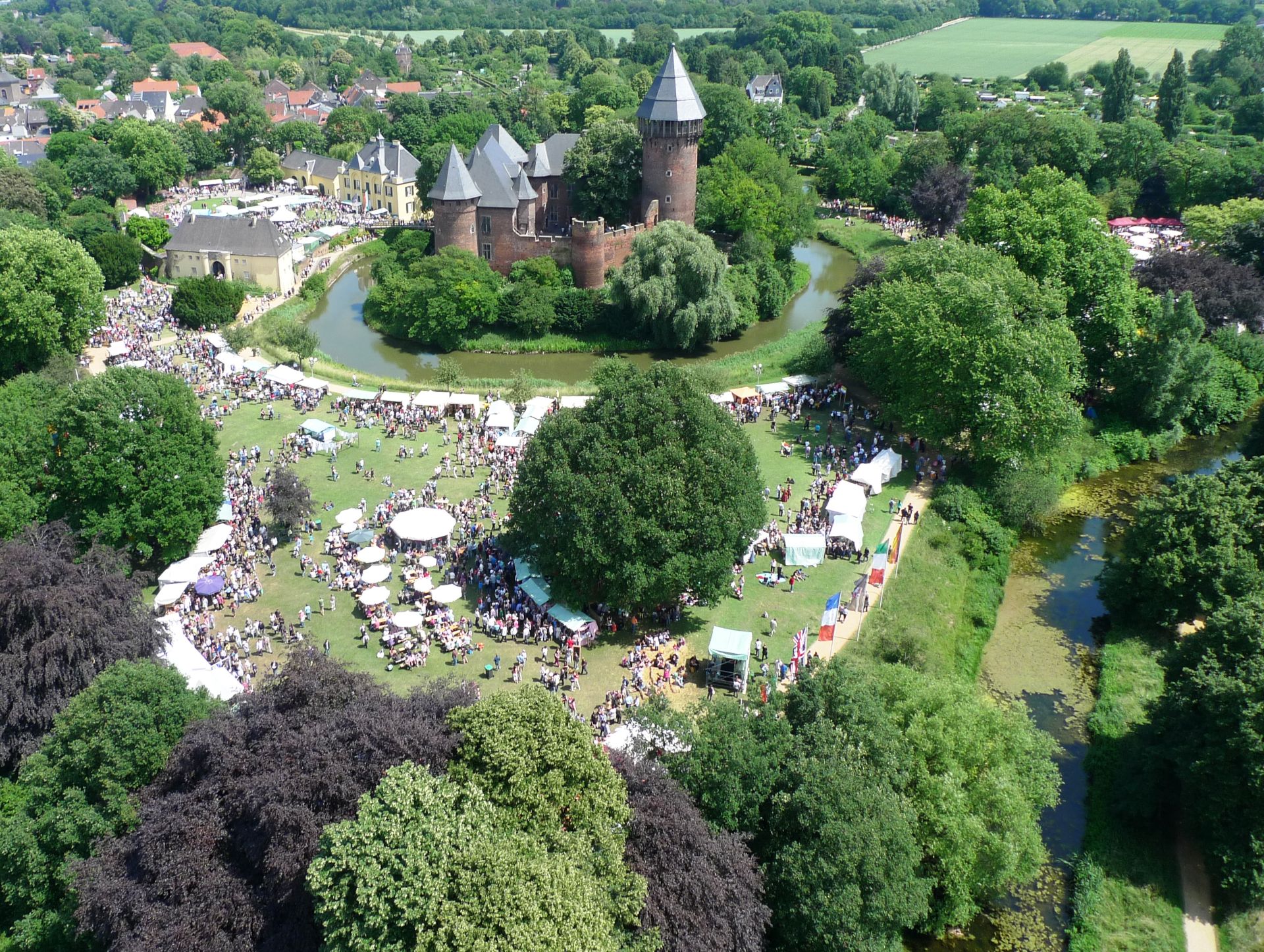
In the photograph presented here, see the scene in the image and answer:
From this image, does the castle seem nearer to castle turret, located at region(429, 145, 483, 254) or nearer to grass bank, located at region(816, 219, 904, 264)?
castle turret, located at region(429, 145, 483, 254)

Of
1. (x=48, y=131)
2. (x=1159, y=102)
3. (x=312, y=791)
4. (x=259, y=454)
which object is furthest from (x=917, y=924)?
(x=48, y=131)

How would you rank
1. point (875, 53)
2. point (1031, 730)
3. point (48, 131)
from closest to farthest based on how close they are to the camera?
point (1031, 730) → point (48, 131) → point (875, 53)

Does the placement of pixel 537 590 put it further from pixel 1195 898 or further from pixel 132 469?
pixel 1195 898

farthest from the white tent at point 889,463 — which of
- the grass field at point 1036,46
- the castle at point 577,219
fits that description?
the grass field at point 1036,46

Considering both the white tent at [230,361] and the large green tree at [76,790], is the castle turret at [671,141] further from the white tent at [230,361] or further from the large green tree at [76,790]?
the large green tree at [76,790]

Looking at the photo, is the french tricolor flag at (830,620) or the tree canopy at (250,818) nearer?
the tree canopy at (250,818)

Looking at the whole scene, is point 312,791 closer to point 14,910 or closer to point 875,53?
point 14,910
